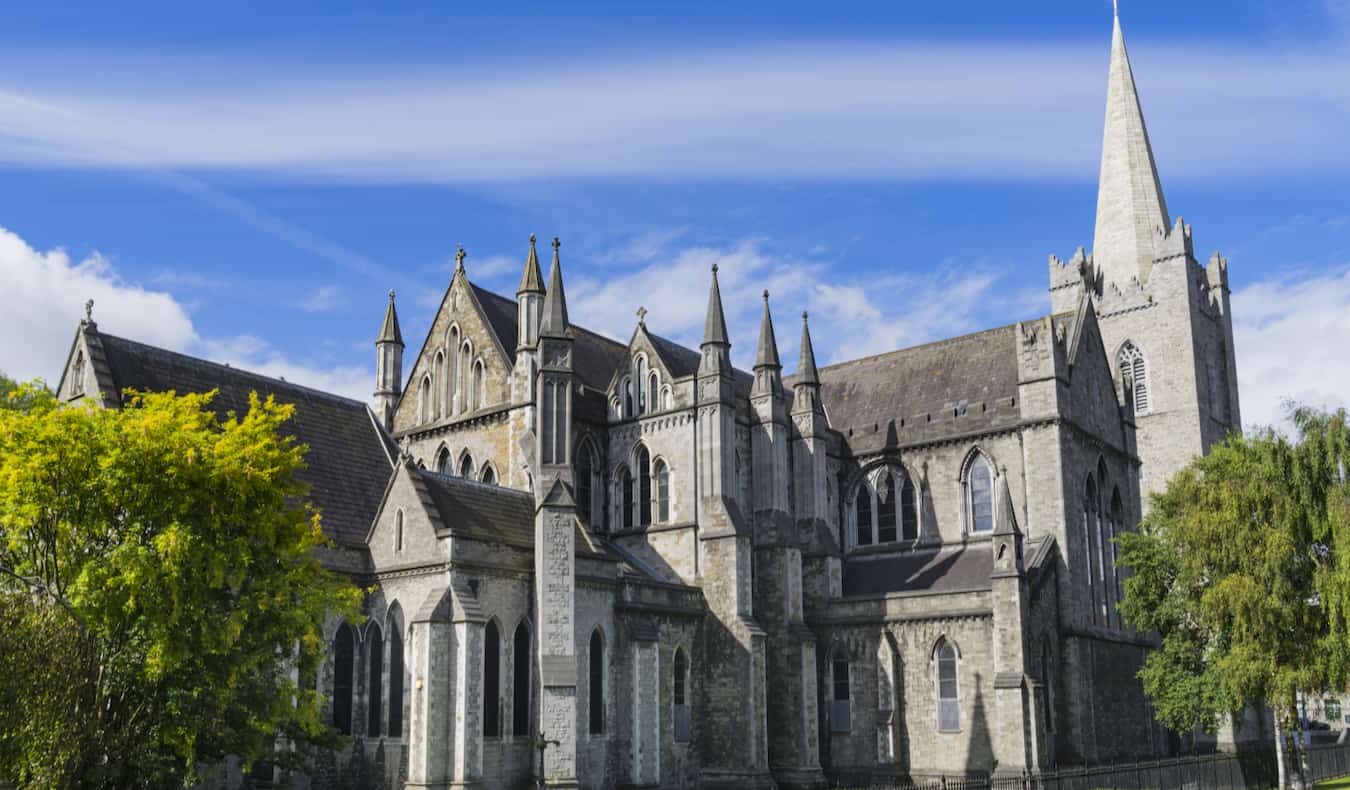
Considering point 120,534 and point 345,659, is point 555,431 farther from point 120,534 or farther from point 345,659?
point 120,534

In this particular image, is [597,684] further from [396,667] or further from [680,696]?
[396,667]

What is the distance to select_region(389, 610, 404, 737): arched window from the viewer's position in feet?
114

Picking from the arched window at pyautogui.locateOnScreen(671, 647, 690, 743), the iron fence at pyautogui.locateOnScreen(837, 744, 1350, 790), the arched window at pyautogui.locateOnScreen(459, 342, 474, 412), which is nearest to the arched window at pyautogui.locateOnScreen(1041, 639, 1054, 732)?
the iron fence at pyautogui.locateOnScreen(837, 744, 1350, 790)

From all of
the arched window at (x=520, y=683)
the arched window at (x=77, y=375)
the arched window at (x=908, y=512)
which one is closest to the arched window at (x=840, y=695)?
the arched window at (x=908, y=512)

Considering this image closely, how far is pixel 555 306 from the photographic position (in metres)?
39.9

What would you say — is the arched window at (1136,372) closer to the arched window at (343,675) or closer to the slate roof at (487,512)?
the slate roof at (487,512)

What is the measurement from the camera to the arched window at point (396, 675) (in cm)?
3484

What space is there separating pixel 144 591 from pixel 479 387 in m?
21.2

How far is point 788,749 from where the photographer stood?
4272 cm

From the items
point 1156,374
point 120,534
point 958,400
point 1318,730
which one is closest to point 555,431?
point 120,534

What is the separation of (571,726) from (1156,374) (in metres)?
52.8

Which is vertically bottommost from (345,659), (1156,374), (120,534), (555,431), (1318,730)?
(1318,730)

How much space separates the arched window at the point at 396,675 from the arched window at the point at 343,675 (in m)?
1.26

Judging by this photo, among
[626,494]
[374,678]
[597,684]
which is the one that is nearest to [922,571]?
[626,494]
